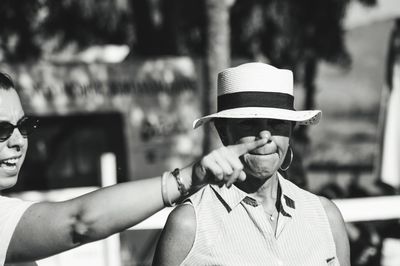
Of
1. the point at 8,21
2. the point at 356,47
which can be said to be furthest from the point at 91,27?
the point at 356,47

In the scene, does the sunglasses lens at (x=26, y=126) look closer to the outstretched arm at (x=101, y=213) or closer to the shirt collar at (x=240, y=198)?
the outstretched arm at (x=101, y=213)

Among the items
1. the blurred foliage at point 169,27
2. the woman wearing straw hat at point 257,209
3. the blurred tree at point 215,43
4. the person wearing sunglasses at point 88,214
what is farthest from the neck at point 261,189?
the blurred foliage at point 169,27

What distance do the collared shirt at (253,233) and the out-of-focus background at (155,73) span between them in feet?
8.15

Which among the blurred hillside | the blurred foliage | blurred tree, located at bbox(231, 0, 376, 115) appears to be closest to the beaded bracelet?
the blurred foliage

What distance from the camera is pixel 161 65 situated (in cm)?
758

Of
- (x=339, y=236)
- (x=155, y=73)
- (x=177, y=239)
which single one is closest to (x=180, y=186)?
(x=177, y=239)

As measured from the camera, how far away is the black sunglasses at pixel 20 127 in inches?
62.8

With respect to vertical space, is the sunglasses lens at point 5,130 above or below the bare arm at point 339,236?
above

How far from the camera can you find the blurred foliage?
8578 millimetres

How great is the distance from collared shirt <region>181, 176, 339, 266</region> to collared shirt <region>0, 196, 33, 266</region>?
0.83 m

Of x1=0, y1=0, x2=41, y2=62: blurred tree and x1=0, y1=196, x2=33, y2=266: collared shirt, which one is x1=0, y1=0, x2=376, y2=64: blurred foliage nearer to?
x1=0, y1=0, x2=41, y2=62: blurred tree

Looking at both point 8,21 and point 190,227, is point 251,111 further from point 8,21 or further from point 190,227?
point 8,21

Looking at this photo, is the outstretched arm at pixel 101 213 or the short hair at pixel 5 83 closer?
the outstretched arm at pixel 101 213

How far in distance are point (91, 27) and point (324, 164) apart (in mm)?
6959
